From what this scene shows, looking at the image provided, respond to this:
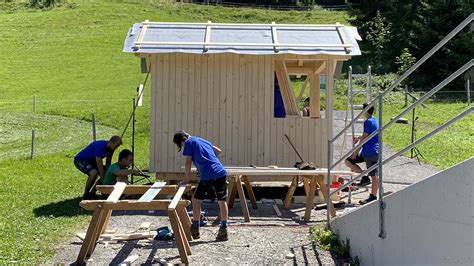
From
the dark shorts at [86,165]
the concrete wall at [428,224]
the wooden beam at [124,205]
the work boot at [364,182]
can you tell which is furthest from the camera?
the work boot at [364,182]

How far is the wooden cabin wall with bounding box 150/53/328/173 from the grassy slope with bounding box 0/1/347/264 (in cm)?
229

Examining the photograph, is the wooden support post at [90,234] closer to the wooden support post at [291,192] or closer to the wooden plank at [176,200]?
the wooden plank at [176,200]

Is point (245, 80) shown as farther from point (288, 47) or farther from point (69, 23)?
point (69, 23)

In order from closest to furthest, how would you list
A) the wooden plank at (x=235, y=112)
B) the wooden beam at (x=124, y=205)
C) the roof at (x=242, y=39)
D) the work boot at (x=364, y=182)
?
the wooden beam at (x=124, y=205) < the roof at (x=242, y=39) < the wooden plank at (x=235, y=112) < the work boot at (x=364, y=182)

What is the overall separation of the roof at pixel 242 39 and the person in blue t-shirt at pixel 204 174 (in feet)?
11.0

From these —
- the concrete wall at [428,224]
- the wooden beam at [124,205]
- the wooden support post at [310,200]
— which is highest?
the concrete wall at [428,224]

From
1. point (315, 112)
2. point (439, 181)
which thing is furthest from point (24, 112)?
point (439, 181)

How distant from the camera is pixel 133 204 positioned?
7.71 m

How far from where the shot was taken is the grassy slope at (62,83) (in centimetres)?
1003

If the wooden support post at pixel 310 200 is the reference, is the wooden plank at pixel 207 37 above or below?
above

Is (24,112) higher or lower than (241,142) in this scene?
lower

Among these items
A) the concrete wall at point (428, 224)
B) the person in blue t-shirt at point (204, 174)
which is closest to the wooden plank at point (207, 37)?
the person in blue t-shirt at point (204, 174)

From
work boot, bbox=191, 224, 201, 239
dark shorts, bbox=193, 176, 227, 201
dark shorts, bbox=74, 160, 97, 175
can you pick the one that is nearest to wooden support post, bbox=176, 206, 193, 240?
work boot, bbox=191, 224, 201, 239

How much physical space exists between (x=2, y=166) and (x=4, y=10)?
55.2 meters
